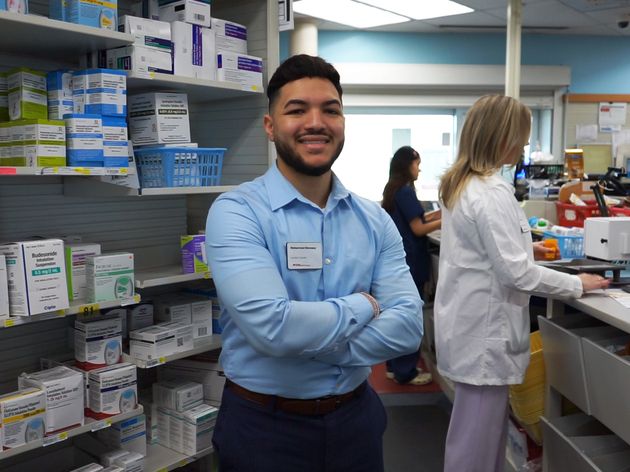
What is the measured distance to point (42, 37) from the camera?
1984 millimetres

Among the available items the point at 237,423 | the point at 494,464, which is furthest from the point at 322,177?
the point at 494,464

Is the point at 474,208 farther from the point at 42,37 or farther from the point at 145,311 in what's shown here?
the point at 42,37

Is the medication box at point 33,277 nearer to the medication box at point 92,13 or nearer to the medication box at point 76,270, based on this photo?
the medication box at point 76,270

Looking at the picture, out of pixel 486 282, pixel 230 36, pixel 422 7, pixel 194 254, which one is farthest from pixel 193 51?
pixel 422 7

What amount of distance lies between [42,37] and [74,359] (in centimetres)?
117

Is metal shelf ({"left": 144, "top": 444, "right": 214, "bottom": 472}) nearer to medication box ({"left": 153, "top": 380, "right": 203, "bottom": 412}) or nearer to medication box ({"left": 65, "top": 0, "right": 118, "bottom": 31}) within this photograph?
medication box ({"left": 153, "top": 380, "right": 203, "bottom": 412})

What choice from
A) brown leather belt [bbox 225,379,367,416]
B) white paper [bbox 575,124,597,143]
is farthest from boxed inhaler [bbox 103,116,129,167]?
white paper [bbox 575,124,597,143]

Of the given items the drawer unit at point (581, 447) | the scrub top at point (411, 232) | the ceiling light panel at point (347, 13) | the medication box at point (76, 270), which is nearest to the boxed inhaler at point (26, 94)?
the medication box at point (76, 270)

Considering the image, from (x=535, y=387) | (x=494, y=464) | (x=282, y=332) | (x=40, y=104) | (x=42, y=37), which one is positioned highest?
(x=42, y=37)

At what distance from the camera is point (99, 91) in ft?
6.59

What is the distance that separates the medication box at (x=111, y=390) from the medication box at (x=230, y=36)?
1306 millimetres

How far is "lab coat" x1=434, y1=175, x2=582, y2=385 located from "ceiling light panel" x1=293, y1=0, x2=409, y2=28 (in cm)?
370

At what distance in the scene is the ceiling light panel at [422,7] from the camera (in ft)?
17.6

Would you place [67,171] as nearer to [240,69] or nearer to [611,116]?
[240,69]
